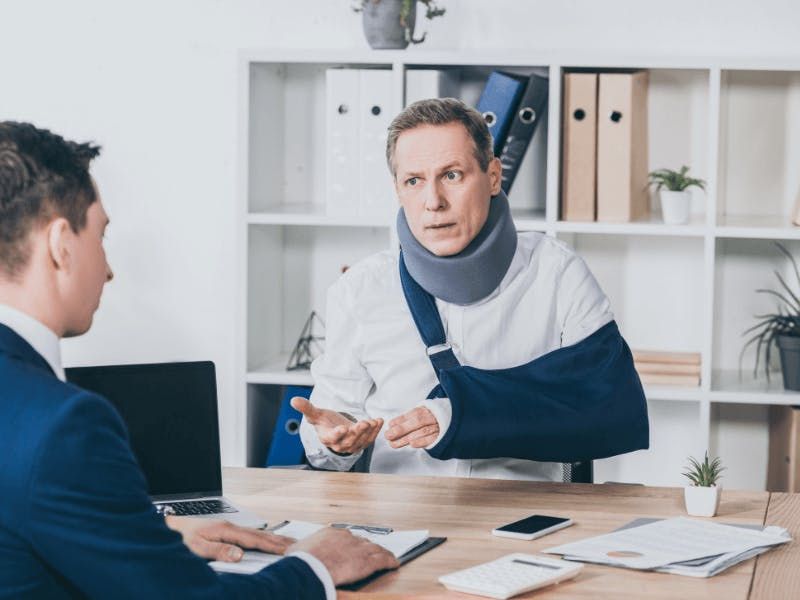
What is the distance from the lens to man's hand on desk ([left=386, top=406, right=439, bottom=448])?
2.13m

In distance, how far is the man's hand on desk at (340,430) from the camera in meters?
2.15

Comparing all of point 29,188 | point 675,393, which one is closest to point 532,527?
point 29,188

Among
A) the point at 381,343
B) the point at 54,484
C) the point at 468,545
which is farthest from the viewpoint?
the point at 381,343

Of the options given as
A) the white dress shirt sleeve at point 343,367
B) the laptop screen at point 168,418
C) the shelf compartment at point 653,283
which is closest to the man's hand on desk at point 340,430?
the laptop screen at point 168,418

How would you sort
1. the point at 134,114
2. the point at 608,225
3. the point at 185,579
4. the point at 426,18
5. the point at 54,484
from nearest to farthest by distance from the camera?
1. the point at 54,484
2. the point at 185,579
3. the point at 608,225
4. the point at 426,18
5. the point at 134,114

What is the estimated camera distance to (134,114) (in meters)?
3.73

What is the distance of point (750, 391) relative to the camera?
3.18 m

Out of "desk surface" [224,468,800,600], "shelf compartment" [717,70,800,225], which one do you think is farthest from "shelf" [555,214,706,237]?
"desk surface" [224,468,800,600]

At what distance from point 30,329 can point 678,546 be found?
1024 mm

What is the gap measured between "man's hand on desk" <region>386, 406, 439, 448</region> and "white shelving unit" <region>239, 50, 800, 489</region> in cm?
115

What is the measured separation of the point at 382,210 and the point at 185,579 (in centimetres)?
203

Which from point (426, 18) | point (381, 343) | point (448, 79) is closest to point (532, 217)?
point (448, 79)

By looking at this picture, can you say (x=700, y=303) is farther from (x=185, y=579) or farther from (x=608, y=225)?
(x=185, y=579)

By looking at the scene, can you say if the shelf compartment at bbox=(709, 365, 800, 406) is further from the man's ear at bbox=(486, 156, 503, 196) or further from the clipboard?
the clipboard
